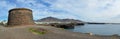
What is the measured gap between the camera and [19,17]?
38.6 m

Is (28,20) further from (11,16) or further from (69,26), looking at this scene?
(69,26)

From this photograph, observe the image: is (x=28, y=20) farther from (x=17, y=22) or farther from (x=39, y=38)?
(x=39, y=38)

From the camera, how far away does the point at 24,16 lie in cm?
3897

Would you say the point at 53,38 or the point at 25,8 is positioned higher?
the point at 25,8

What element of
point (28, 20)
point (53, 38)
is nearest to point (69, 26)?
point (28, 20)

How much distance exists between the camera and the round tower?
3838 centimetres

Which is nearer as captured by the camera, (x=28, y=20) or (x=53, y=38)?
(x=53, y=38)

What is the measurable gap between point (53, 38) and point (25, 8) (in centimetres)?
1976

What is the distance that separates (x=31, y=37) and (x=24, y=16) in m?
17.9

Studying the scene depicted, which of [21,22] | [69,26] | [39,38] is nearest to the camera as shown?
[39,38]

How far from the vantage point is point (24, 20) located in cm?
3866

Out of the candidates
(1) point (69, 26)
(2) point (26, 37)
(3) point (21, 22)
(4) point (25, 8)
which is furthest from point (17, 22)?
(1) point (69, 26)

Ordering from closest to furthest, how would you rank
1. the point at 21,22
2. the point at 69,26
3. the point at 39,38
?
the point at 39,38, the point at 21,22, the point at 69,26

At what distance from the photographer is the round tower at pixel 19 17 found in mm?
38375
